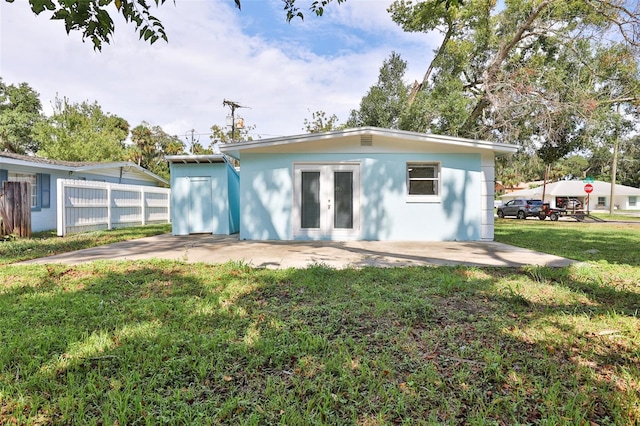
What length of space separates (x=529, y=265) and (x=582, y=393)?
3.90m

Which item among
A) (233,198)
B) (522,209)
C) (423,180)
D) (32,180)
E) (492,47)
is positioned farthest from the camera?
(522,209)

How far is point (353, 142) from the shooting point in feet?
29.3

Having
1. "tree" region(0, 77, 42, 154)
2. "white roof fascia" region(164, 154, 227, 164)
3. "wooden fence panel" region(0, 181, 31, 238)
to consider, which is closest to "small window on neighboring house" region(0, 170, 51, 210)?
"wooden fence panel" region(0, 181, 31, 238)

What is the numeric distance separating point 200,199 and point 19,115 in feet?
94.6

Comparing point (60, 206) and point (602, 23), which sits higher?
point (602, 23)

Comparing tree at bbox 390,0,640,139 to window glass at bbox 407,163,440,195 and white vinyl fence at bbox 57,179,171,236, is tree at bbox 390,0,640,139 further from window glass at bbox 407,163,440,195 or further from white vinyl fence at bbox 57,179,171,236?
white vinyl fence at bbox 57,179,171,236

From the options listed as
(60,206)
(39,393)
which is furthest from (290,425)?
(60,206)

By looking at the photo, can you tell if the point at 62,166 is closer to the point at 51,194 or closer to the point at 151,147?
the point at 51,194

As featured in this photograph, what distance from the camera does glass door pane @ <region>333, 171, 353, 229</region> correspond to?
9.05 metres

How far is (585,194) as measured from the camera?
34.8 m

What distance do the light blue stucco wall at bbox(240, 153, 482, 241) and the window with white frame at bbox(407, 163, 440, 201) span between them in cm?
17

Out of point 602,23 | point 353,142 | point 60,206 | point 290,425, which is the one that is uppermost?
point 602,23

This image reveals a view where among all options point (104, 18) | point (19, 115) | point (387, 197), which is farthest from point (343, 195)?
point (19, 115)

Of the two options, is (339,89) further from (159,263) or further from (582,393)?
(582,393)
